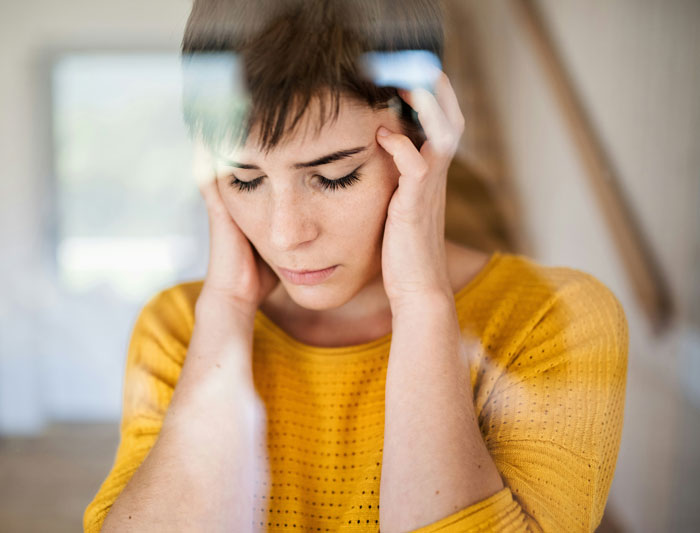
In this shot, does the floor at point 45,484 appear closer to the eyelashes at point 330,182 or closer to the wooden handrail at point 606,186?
the eyelashes at point 330,182

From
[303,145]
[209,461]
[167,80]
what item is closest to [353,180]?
[303,145]

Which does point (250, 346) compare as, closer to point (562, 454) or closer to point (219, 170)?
point (219, 170)

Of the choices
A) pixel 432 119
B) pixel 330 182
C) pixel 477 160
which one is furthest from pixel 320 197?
pixel 477 160

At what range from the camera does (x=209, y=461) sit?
56cm

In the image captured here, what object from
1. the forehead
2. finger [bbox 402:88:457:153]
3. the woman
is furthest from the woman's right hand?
finger [bbox 402:88:457:153]

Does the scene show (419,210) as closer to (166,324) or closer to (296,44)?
(296,44)

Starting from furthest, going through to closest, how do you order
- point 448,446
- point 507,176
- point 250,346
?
point 507,176
point 250,346
point 448,446

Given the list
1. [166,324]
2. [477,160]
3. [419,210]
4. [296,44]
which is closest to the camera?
[296,44]

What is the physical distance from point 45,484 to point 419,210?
1.52 feet

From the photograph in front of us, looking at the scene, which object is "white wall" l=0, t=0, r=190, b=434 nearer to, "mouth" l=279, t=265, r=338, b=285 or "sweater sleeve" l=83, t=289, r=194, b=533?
"sweater sleeve" l=83, t=289, r=194, b=533

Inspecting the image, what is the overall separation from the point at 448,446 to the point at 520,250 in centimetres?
31

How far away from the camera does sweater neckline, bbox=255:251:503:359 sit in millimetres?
623

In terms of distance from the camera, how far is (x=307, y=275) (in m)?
0.62

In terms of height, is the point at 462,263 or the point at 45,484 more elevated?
the point at 462,263
